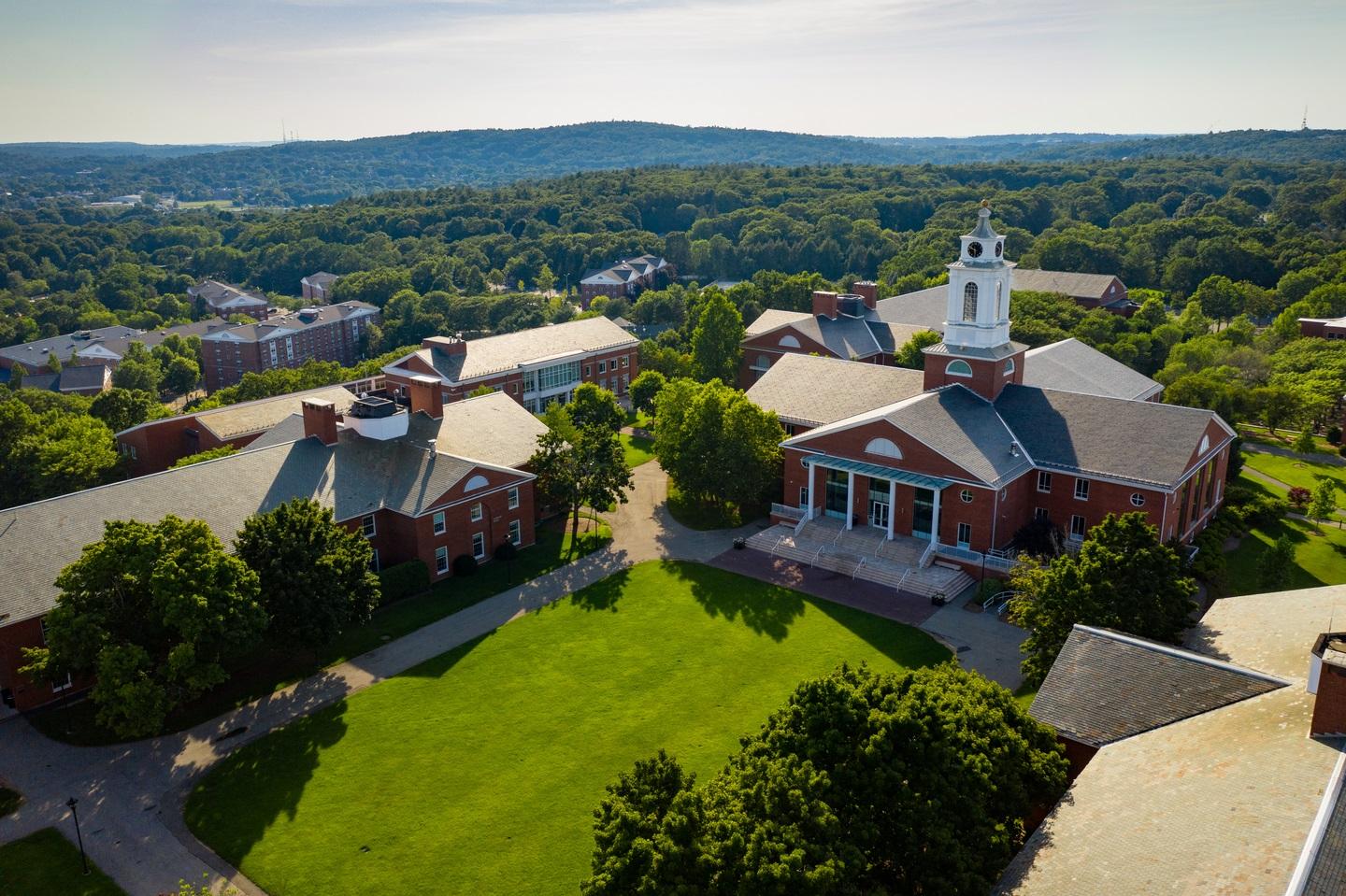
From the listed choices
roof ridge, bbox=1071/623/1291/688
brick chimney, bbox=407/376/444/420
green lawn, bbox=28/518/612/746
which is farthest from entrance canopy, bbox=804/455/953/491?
brick chimney, bbox=407/376/444/420

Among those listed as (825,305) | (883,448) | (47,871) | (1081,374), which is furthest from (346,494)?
(825,305)

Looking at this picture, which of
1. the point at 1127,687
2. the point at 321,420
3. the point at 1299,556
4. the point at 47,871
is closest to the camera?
the point at 1127,687

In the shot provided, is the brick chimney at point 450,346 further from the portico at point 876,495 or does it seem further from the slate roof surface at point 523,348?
the portico at point 876,495

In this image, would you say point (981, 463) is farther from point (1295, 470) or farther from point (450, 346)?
point (450, 346)

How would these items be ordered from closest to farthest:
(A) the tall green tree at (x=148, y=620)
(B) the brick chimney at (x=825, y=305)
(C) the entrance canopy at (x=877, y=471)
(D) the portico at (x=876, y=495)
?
(A) the tall green tree at (x=148, y=620), (C) the entrance canopy at (x=877, y=471), (D) the portico at (x=876, y=495), (B) the brick chimney at (x=825, y=305)

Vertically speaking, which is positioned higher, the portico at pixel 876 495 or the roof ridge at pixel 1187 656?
the roof ridge at pixel 1187 656

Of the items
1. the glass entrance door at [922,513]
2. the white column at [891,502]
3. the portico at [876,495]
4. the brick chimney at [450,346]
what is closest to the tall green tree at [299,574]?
the portico at [876,495]
